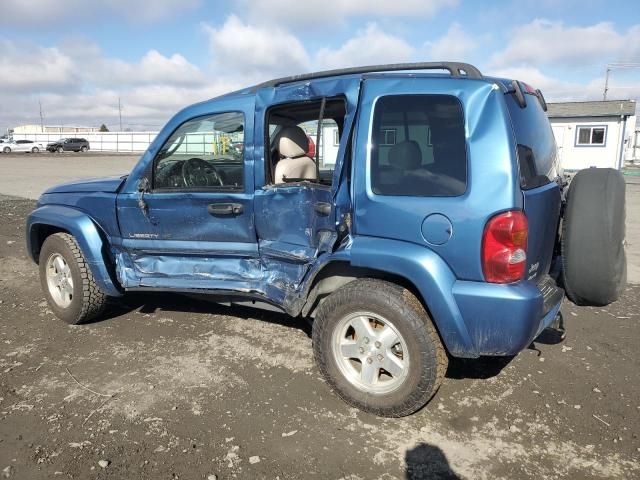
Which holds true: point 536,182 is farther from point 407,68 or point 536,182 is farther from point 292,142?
point 292,142

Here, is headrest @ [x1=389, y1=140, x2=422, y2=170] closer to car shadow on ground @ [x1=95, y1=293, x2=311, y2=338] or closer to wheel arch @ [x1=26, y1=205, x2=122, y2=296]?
car shadow on ground @ [x1=95, y1=293, x2=311, y2=338]

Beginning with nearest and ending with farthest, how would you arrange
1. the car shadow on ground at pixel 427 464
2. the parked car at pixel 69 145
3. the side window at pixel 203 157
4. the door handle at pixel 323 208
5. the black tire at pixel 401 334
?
the car shadow on ground at pixel 427 464 → the black tire at pixel 401 334 → the door handle at pixel 323 208 → the side window at pixel 203 157 → the parked car at pixel 69 145

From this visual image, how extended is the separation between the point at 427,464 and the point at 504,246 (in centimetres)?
118

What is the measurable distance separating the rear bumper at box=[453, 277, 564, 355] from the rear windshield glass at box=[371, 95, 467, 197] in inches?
20.8

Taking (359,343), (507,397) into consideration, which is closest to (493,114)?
(359,343)

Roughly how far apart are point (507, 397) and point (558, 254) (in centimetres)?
98

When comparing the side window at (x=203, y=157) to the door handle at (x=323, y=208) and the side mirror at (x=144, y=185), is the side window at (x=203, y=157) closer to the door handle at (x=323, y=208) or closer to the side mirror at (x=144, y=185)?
the side mirror at (x=144, y=185)

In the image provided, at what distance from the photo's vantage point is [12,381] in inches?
135

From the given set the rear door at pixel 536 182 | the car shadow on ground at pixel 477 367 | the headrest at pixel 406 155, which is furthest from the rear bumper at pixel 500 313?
the car shadow on ground at pixel 477 367

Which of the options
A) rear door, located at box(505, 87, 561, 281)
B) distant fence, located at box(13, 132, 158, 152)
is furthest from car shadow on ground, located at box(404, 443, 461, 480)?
distant fence, located at box(13, 132, 158, 152)

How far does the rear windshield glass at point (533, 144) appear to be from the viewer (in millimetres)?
2723

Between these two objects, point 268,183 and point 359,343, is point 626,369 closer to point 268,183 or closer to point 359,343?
point 359,343

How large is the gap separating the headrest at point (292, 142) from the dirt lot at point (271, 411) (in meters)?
1.50

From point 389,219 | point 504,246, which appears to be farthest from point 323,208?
point 504,246
